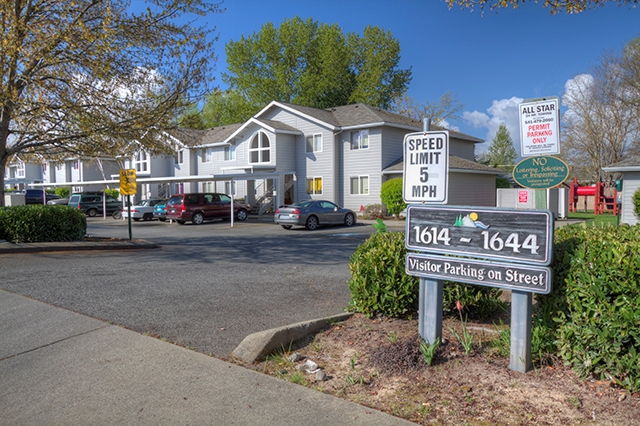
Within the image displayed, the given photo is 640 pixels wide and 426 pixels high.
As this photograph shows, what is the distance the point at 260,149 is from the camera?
34.1 metres

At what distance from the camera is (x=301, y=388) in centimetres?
425

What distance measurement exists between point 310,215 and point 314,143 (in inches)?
455

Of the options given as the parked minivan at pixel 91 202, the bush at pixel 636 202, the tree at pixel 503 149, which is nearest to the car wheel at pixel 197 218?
the parked minivan at pixel 91 202

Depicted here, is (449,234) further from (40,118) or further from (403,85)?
(403,85)

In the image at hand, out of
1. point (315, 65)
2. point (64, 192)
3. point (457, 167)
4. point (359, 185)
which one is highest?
point (315, 65)

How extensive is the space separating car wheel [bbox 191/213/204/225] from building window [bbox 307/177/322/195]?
28.5 feet

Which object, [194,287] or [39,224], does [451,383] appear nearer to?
[194,287]

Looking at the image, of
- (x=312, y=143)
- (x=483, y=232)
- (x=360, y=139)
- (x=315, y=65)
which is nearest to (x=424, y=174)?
(x=483, y=232)

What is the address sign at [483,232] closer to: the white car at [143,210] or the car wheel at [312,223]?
the car wheel at [312,223]

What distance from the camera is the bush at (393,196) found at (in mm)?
27406

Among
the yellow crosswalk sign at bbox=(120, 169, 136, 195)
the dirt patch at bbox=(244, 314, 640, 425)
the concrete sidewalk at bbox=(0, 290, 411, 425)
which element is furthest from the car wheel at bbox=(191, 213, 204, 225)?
the dirt patch at bbox=(244, 314, 640, 425)

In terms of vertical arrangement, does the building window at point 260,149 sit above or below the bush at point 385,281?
above

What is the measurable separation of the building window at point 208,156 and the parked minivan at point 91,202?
302 inches

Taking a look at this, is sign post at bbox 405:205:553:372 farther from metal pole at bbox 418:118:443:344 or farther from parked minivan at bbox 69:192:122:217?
parked minivan at bbox 69:192:122:217
